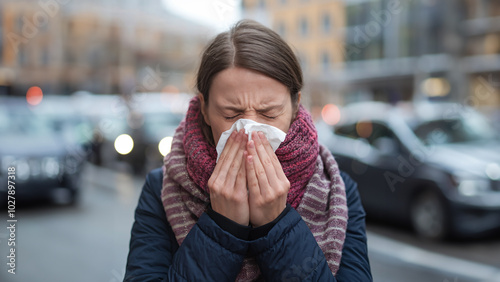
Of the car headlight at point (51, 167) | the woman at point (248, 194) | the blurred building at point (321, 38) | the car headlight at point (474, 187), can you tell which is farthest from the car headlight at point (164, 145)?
the blurred building at point (321, 38)

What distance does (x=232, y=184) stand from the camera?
56.2 inches

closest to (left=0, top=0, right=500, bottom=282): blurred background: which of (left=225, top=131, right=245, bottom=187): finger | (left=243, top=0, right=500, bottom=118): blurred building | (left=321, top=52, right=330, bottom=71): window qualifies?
(left=225, top=131, right=245, bottom=187): finger

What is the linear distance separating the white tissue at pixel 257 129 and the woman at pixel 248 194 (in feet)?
0.11

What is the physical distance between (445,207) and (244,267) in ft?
16.9

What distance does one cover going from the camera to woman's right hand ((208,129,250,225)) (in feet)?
4.67

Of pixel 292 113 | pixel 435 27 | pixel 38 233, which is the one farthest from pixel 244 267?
pixel 435 27

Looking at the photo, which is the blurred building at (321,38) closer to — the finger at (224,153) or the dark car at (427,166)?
the dark car at (427,166)

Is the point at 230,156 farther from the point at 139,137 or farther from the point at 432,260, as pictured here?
the point at 139,137

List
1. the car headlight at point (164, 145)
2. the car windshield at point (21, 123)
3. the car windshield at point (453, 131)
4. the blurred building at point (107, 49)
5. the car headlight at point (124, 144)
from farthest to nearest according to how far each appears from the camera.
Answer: the blurred building at point (107, 49)
the car headlight at point (124, 144)
the car headlight at point (164, 145)
the car windshield at point (21, 123)
the car windshield at point (453, 131)

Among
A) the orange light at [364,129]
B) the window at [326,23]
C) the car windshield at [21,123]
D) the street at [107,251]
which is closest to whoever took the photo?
the street at [107,251]

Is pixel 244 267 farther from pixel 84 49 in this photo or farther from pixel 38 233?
pixel 84 49

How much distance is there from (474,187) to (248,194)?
5240 millimetres

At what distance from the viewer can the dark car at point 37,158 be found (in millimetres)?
7434

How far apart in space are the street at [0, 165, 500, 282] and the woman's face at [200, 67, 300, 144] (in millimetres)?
2548
